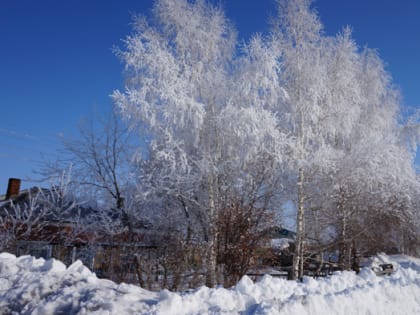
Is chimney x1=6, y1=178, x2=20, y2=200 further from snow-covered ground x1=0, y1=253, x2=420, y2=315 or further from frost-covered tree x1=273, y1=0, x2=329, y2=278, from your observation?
snow-covered ground x1=0, y1=253, x2=420, y2=315

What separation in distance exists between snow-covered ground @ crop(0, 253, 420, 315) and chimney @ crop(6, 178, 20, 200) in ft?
61.9

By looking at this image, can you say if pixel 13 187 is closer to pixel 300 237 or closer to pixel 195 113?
pixel 195 113

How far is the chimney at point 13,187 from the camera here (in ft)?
74.2

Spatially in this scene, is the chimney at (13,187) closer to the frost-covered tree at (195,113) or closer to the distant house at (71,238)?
the distant house at (71,238)

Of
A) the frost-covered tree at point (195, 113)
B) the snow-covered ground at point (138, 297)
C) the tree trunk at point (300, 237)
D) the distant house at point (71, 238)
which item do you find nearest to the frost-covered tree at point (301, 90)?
the tree trunk at point (300, 237)

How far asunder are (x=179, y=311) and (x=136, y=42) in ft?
32.0

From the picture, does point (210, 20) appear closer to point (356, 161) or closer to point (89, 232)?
point (356, 161)

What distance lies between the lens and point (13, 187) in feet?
74.9

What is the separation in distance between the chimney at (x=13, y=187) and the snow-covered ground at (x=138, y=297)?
18.9 m

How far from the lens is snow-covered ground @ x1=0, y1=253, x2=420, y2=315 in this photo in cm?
397

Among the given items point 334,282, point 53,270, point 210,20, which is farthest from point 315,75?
point 53,270

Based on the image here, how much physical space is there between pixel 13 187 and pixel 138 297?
21540mm

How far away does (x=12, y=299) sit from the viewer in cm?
430

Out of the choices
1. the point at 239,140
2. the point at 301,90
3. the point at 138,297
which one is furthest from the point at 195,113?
the point at 138,297
